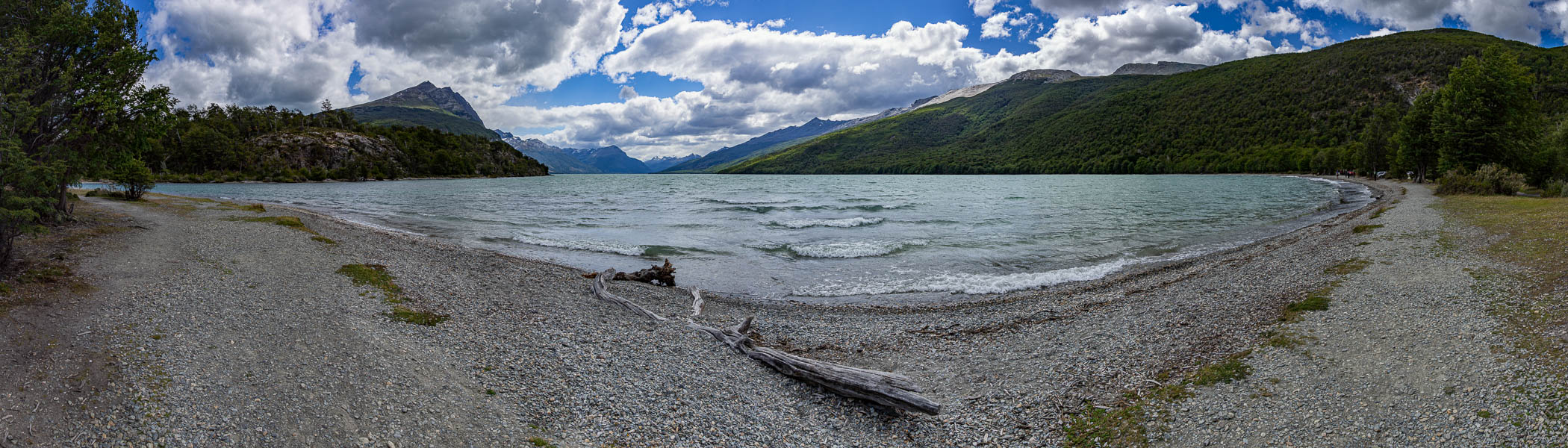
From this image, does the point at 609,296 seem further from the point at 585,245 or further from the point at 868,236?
the point at 868,236

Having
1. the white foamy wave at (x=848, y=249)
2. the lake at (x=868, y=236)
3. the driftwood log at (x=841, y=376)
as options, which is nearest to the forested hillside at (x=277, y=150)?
the lake at (x=868, y=236)

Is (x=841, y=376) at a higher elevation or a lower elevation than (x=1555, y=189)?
lower

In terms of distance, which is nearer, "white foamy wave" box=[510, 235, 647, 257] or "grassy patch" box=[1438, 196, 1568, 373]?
"grassy patch" box=[1438, 196, 1568, 373]

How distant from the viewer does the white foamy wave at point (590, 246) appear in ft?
93.0

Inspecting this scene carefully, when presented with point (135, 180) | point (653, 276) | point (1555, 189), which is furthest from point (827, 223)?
point (135, 180)

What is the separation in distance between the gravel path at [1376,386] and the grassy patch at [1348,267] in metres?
3.04

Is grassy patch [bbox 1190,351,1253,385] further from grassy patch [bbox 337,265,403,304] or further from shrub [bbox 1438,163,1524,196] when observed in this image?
shrub [bbox 1438,163,1524,196]

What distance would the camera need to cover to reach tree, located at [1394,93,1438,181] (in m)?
61.9

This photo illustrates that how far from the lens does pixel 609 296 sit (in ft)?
54.1

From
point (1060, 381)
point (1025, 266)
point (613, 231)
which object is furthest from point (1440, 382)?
point (613, 231)

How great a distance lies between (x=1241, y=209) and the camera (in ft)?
158

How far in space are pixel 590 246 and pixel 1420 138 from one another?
85926 mm

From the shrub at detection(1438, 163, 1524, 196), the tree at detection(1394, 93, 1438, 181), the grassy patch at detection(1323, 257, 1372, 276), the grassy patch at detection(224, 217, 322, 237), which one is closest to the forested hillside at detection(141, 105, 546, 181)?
the grassy patch at detection(224, 217, 322, 237)

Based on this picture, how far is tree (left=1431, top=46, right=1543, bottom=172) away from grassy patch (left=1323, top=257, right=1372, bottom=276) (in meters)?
45.8
